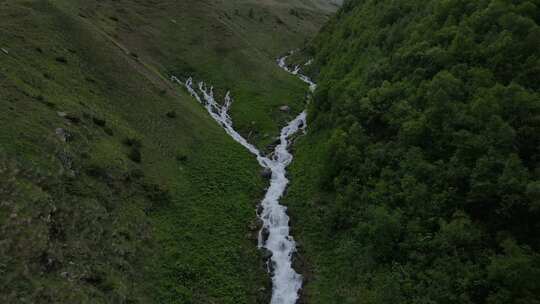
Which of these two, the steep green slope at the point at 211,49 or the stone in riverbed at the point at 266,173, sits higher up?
the steep green slope at the point at 211,49

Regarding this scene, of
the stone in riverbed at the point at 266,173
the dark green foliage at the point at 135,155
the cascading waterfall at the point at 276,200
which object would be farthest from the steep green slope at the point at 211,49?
the dark green foliage at the point at 135,155

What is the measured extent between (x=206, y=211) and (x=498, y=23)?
36.7 meters

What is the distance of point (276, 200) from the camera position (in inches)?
1774

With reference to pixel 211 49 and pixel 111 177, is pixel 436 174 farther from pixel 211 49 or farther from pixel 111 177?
pixel 211 49

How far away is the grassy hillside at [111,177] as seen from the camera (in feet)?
81.3

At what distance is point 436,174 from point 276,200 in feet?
64.6

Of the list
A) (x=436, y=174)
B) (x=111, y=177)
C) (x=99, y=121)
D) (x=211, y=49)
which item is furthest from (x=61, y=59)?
(x=436, y=174)

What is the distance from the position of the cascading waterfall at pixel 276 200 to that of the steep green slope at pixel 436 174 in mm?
1679

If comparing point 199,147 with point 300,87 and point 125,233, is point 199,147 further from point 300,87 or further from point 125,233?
point 300,87

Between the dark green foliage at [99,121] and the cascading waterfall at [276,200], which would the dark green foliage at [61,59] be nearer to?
the dark green foliage at [99,121]

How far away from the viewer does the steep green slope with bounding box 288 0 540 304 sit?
87.7 ft

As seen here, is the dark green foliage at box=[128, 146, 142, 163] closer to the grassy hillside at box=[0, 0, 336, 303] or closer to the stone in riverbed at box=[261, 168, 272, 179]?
the grassy hillside at box=[0, 0, 336, 303]

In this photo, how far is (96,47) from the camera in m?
57.8

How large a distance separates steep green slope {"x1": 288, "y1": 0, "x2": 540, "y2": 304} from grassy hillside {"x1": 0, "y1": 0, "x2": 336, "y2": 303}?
8744 millimetres
